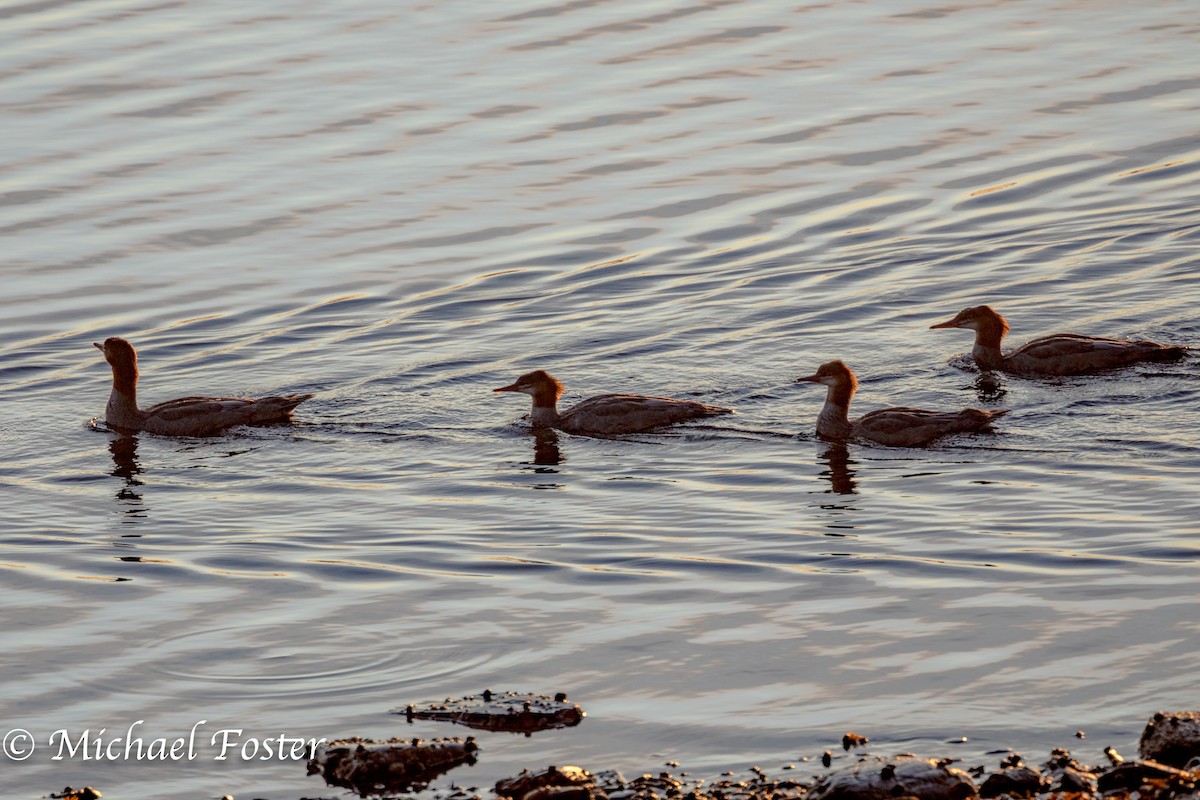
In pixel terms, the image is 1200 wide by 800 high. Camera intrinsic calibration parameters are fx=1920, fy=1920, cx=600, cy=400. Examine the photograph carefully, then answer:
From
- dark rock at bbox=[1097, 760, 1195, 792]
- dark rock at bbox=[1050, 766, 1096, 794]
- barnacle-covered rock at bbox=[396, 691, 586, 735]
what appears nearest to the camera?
dark rock at bbox=[1097, 760, 1195, 792]

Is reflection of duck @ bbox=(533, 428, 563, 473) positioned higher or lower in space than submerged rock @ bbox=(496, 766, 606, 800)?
higher

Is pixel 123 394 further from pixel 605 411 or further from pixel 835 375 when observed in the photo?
pixel 835 375

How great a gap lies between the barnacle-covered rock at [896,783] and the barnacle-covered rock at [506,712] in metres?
1.76

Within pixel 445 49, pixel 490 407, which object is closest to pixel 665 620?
pixel 490 407

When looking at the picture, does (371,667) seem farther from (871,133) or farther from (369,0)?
(369,0)

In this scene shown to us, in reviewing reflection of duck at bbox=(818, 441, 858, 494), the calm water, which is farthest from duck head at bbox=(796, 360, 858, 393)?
reflection of duck at bbox=(818, 441, 858, 494)

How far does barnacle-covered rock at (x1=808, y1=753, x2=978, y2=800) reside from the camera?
918cm

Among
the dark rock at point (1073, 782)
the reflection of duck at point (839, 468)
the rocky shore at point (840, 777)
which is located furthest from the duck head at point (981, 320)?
the dark rock at point (1073, 782)

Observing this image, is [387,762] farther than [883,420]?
No

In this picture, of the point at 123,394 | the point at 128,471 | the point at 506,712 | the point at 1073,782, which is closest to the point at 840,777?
the point at 1073,782

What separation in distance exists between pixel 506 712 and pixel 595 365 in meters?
8.99

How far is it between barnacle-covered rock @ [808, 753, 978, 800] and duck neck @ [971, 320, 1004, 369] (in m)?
9.92

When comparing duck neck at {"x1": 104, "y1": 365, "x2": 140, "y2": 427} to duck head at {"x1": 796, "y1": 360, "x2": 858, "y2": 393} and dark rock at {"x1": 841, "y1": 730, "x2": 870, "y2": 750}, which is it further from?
dark rock at {"x1": 841, "y1": 730, "x2": 870, "y2": 750}

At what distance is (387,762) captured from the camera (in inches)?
391
